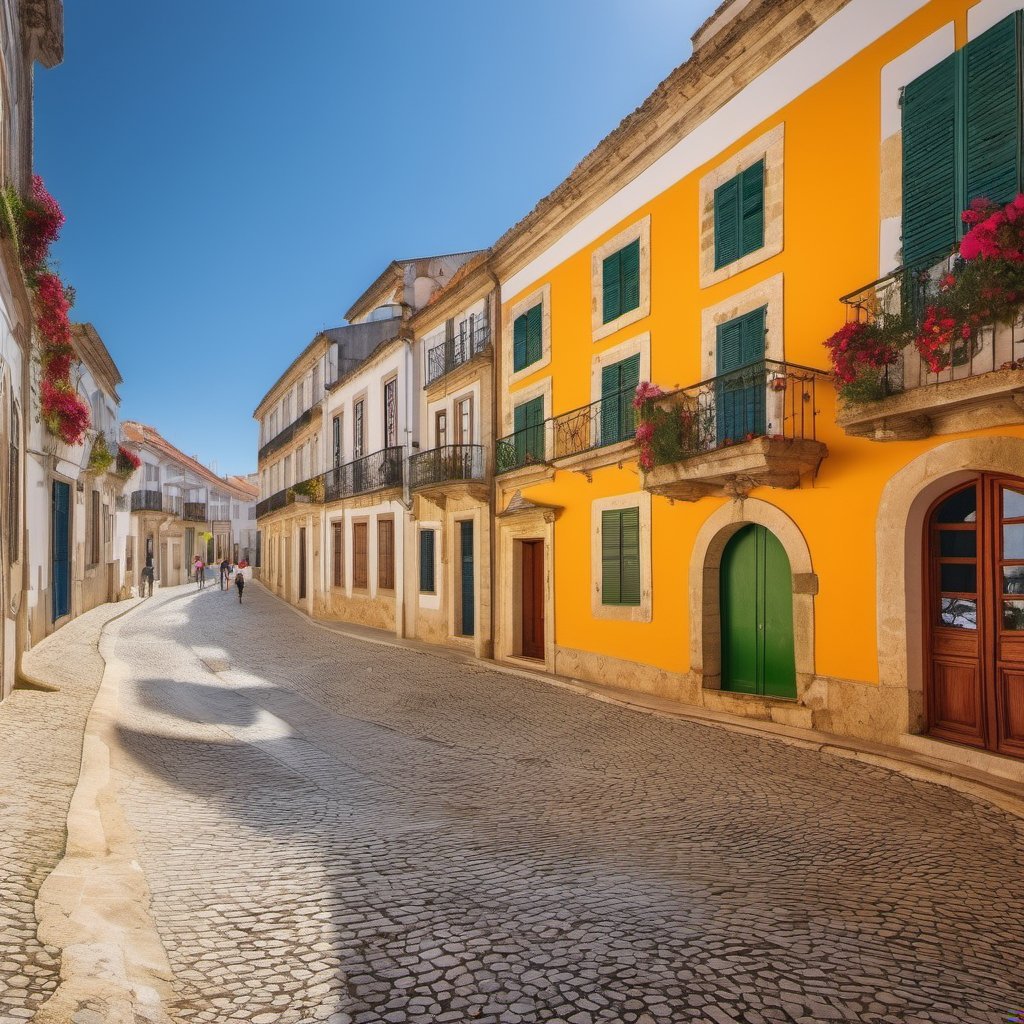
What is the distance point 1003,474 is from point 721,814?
13.7 feet

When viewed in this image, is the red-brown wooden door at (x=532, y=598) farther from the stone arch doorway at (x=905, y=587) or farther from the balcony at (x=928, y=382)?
the balcony at (x=928, y=382)

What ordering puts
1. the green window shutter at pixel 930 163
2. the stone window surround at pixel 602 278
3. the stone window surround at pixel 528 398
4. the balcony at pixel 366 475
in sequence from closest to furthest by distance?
the green window shutter at pixel 930 163 → the stone window surround at pixel 602 278 → the stone window surround at pixel 528 398 → the balcony at pixel 366 475

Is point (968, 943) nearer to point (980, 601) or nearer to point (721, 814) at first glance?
point (721, 814)

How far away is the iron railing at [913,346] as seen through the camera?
6840 millimetres

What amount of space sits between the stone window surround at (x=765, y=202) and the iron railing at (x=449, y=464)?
7.39 meters

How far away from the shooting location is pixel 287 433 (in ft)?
117

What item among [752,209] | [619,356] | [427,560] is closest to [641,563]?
[619,356]

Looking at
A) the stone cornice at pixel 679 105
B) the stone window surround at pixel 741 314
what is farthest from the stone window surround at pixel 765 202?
the stone cornice at pixel 679 105

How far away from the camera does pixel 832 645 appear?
9.12 meters

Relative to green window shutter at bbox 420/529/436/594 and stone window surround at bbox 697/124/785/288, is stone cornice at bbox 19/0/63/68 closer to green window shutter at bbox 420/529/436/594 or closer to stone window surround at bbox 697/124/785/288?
stone window surround at bbox 697/124/785/288

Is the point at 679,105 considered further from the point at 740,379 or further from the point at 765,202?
the point at 740,379

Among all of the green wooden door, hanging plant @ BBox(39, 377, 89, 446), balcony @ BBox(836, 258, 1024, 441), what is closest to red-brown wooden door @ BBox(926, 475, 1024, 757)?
balcony @ BBox(836, 258, 1024, 441)

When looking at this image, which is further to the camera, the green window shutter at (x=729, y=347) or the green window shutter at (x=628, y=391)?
the green window shutter at (x=628, y=391)

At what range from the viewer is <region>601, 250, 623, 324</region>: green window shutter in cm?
1328
